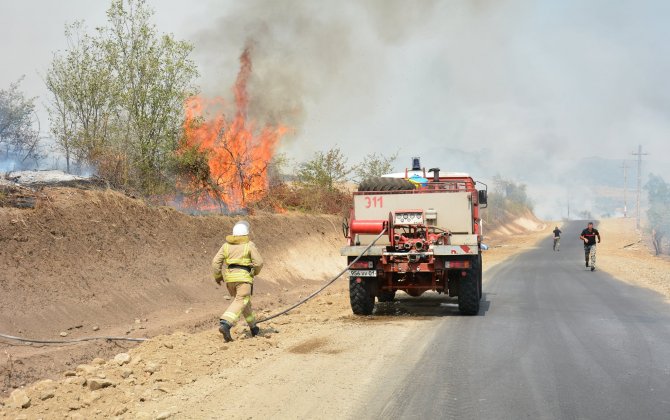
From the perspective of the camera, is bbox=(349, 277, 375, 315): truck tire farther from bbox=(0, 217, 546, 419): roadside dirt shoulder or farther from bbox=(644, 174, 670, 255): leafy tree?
bbox=(644, 174, 670, 255): leafy tree

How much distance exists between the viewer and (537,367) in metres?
7.09

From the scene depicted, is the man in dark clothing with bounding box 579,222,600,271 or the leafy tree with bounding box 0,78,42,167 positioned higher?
the leafy tree with bounding box 0,78,42,167

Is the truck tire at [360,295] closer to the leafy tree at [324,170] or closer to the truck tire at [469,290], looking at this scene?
the truck tire at [469,290]

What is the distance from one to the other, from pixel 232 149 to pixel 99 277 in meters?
12.1

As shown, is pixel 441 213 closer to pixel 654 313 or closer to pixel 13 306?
pixel 654 313

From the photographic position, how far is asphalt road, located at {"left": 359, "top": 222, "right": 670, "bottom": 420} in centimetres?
552

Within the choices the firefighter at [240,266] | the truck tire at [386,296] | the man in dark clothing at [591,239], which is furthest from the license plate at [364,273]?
the man in dark clothing at [591,239]

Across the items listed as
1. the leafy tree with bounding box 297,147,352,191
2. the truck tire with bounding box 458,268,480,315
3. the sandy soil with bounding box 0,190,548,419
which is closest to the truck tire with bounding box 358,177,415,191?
the truck tire with bounding box 458,268,480,315

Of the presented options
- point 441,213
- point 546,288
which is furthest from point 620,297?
point 441,213

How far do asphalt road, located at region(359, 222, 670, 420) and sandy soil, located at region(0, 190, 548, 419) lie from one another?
0.44 metres

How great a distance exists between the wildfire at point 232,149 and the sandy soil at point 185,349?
14.6ft

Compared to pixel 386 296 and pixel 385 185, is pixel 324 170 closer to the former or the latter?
pixel 386 296

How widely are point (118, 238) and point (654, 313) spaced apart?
11.7m

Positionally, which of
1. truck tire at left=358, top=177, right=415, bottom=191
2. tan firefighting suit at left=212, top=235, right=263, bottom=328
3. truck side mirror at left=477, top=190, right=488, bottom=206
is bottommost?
tan firefighting suit at left=212, top=235, right=263, bottom=328
